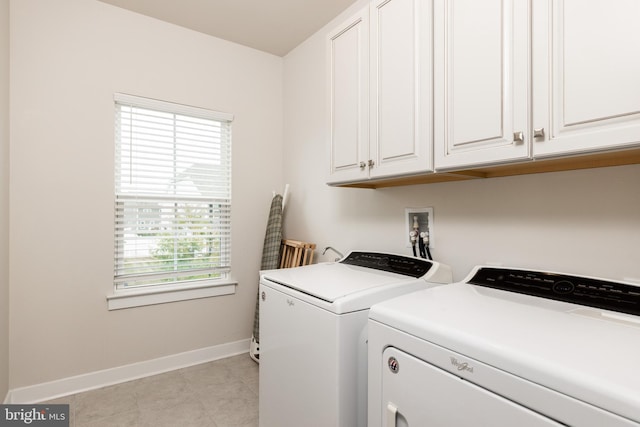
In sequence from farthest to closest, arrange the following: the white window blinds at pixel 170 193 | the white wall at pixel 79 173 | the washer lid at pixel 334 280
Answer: the white window blinds at pixel 170 193
the white wall at pixel 79 173
the washer lid at pixel 334 280

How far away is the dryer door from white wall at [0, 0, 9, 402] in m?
2.19

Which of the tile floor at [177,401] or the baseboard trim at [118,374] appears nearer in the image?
the tile floor at [177,401]

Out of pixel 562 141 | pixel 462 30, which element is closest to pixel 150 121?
pixel 462 30

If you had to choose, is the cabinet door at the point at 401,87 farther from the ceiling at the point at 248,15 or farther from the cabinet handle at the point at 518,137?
the ceiling at the point at 248,15

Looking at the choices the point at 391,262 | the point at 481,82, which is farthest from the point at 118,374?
the point at 481,82

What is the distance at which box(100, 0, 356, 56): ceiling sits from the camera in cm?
230

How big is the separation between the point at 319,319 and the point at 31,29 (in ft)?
8.22

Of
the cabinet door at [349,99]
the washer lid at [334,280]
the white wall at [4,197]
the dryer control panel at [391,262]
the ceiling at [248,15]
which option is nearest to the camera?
the washer lid at [334,280]

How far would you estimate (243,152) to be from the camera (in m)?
2.91

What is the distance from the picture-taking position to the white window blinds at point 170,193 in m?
2.41

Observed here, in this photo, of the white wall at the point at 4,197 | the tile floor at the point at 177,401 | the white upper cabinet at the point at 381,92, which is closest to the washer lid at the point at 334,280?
the white upper cabinet at the point at 381,92

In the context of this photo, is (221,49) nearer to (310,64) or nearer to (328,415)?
(310,64)

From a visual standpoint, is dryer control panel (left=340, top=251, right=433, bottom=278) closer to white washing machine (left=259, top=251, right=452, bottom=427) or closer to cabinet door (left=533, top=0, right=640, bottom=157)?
white washing machine (left=259, top=251, right=452, bottom=427)

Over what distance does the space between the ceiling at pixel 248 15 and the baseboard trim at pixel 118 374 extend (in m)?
2.56
